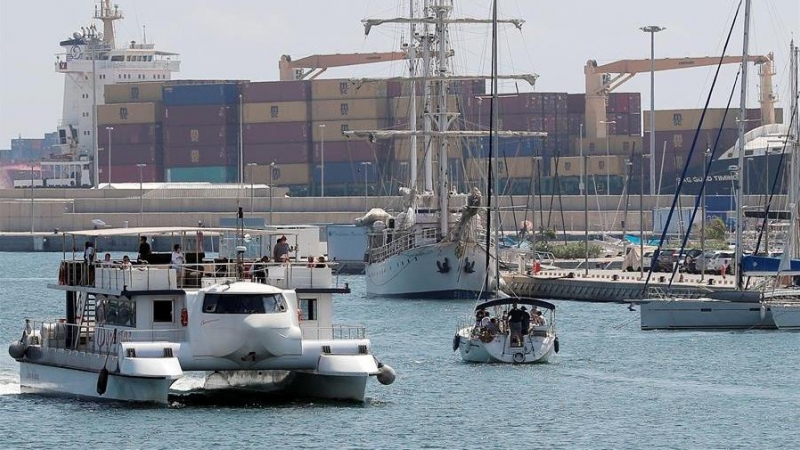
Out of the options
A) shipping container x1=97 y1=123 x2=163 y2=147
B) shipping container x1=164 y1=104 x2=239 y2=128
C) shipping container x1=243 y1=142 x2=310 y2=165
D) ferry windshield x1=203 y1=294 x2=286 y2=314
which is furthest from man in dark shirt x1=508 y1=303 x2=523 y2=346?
shipping container x1=97 y1=123 x2=163 y2=147

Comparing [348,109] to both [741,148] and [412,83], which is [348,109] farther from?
[741,148]

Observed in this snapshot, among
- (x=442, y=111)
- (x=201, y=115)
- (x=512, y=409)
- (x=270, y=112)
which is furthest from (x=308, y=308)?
(x=201, y=115)

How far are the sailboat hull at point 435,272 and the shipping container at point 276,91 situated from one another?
91300 mm

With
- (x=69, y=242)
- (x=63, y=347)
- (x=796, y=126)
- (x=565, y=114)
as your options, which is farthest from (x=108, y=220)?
(x=63, y=347)

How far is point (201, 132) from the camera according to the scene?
187000 mm

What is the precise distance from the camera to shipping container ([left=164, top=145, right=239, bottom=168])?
18738 centimetres

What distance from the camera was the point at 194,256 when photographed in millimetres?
45312

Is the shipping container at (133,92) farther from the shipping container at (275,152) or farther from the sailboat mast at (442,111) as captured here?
the sailboat mast at (442,111)

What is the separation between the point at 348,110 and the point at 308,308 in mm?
140565

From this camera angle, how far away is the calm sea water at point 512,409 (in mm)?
39750

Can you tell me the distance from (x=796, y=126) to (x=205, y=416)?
1453 inches

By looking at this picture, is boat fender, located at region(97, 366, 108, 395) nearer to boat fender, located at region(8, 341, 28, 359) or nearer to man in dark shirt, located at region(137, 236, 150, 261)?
man in dark shirt, located at region(137, 236, 150, 261)

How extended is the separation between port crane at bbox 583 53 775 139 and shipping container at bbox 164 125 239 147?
3082cm

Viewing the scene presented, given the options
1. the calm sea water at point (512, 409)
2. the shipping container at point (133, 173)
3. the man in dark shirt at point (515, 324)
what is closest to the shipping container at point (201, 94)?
the shipping container at point (133, 173)
